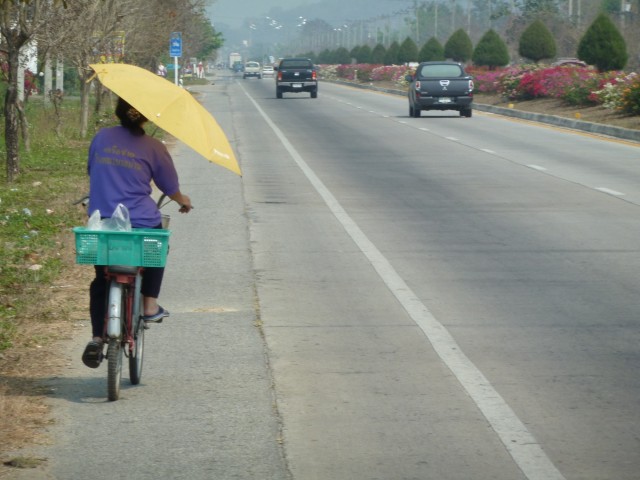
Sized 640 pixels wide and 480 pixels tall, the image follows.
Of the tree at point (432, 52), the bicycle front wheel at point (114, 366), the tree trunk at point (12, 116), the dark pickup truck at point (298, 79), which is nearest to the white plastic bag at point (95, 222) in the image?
the bicycle front wheel at point (114, 366)

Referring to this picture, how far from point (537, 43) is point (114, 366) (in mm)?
54017

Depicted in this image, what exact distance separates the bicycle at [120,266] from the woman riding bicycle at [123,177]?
0.35 ft

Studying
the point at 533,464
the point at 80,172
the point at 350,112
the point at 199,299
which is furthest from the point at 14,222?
the point at 350,112

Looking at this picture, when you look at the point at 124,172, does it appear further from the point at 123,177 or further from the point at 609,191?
the point at 609,191

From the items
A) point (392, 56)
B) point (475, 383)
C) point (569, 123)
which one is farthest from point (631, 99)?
point (392, 56)

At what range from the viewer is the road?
20.5 ft

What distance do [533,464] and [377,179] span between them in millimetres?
15022

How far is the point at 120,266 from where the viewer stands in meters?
7.06

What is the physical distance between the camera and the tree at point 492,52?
218 feet

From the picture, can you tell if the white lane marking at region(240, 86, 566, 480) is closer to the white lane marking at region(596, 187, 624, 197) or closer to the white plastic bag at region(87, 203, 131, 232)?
the white plastic bag at region(87, 203, 131, 232)

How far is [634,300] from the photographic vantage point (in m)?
10.4

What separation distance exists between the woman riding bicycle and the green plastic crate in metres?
0.22

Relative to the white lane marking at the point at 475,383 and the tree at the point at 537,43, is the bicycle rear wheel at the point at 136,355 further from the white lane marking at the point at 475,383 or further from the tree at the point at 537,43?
the tree at the point at 537,43

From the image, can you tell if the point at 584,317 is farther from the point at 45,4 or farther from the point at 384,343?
the point at 45,4
